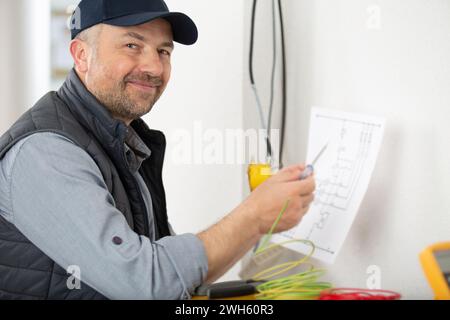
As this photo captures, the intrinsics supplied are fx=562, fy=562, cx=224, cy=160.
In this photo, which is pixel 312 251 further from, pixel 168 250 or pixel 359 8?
pixel 359 8

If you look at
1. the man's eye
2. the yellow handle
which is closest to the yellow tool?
the yellow handle

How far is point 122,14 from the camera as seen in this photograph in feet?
4.00

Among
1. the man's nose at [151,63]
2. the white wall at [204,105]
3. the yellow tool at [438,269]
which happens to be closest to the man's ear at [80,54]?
the man's nose at [151,63]

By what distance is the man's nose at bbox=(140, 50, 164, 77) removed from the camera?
4.19 ft

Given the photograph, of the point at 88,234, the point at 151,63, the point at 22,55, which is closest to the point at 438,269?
the point at 88,234

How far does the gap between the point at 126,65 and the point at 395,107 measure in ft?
1.93

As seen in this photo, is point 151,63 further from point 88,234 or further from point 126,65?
point 88,234

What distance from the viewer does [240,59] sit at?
167cm

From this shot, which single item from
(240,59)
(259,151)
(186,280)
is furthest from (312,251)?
(240,59)

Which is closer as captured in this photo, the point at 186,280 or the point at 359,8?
the point at 186,280

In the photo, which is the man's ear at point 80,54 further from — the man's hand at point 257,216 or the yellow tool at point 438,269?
the yellow tool at point 438,269
